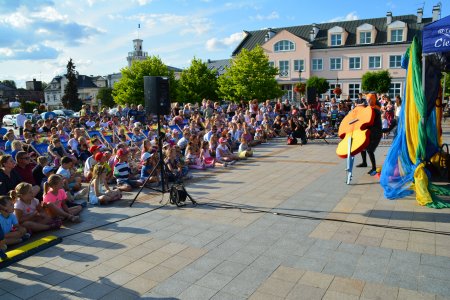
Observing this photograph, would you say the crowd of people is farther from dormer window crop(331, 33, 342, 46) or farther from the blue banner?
dormer window crop(331, 33, 342, 46)

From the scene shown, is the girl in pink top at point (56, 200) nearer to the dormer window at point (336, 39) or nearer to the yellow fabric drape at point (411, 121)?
the yellow fabric drape at point (411, 121)

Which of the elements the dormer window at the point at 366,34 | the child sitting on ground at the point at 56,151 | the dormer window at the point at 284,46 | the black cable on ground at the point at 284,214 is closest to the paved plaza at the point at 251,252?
the black cable on ground at the point at 284,214

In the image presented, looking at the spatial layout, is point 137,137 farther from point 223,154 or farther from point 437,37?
point 437,37

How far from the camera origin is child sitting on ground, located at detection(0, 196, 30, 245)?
5.09 m

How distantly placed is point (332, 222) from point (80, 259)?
4.03 m

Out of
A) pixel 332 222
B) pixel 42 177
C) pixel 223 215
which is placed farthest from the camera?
pixel 42 177

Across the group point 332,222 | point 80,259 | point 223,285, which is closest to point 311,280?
point 223,285

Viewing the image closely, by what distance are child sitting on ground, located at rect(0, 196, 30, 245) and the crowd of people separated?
0.5 inches

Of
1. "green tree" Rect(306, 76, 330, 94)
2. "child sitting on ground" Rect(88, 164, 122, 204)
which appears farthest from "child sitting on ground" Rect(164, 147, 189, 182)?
"green tree" Rect(306, 76, 330, 94)

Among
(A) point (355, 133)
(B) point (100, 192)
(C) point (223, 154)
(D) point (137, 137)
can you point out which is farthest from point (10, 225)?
(D) point (137, 137)

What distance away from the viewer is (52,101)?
9794 centimetres

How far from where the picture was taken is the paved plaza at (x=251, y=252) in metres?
4.16

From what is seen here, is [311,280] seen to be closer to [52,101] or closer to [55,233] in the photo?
[55,233]

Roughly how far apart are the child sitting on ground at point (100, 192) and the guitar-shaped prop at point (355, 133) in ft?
17.2
